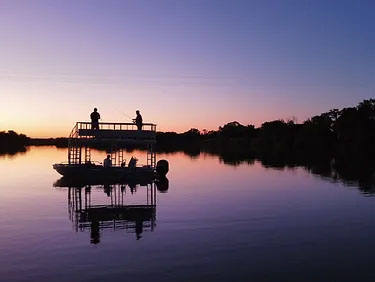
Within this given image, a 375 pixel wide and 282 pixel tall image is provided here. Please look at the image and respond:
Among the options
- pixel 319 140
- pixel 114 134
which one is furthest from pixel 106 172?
pixel 319 140

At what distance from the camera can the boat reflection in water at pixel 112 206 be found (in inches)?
916

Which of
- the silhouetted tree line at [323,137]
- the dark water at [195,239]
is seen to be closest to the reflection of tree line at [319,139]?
the silhouetted tree line at [323,137]

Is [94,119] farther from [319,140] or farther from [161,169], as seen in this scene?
[319,140]

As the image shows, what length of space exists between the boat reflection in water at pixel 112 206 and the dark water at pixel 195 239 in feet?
0.46

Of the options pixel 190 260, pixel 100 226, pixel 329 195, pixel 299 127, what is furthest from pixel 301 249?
pixel 299 127

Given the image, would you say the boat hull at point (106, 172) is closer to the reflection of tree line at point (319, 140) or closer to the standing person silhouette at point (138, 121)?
the standing person silhouette at point (138, 121)

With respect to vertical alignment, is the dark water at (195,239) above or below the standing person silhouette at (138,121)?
below

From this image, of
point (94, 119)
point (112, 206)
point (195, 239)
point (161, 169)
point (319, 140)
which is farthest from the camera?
point (319, 140)

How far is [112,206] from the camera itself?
30547 mm

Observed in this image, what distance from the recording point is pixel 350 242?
65.0ft

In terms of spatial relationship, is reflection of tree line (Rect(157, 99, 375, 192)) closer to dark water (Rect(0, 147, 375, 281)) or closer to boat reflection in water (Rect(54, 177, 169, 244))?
boat reflection in water (Rect(54, 177, 169, 244))

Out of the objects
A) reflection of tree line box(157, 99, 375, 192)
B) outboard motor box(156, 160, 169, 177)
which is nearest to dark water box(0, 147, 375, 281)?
outboard motor box(156, 160, 169, 177)

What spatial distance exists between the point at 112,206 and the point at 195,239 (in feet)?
37.9

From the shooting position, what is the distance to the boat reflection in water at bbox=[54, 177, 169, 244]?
23278 mm
